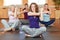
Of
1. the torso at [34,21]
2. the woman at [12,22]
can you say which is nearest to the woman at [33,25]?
the torso at [34,21]

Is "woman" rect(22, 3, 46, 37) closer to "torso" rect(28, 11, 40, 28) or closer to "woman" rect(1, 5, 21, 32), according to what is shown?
"torso" rect(28, 11, 40, 28)

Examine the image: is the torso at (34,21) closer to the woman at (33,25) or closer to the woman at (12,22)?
the woman at (33,25)

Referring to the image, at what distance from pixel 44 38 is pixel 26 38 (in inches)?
15.5

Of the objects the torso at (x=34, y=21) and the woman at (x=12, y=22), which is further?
the woman at (x=12, y=22)

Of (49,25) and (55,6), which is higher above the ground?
(55,6)

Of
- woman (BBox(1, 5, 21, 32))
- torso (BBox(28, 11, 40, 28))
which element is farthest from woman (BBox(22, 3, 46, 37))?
woman (BBox(1, 5, 21, 32))

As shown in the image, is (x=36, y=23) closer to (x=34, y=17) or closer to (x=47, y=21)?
(x=34, y=17)

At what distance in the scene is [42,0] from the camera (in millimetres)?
9023

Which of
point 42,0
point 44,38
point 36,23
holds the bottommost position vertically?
point 44,38

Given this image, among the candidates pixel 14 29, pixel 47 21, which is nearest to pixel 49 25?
pixel 47 21

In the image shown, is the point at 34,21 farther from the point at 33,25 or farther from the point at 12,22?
the point at 12,22

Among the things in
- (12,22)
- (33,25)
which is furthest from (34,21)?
(12,22)

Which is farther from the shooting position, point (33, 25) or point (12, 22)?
point (12, 22)

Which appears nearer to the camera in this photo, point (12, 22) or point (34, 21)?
point (34, 21)
